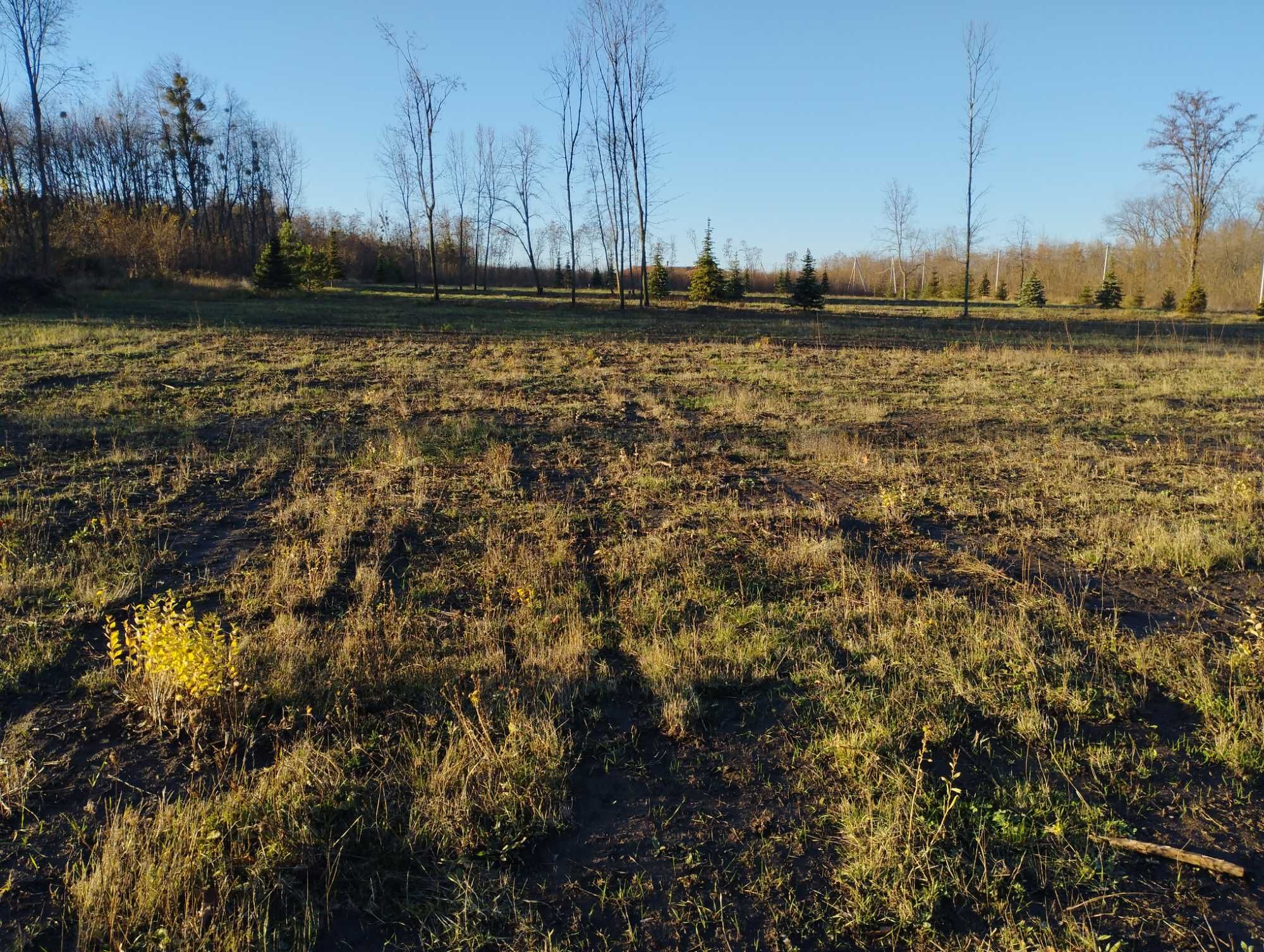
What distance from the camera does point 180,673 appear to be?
339 centimetres

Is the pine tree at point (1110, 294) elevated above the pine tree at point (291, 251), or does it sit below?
below

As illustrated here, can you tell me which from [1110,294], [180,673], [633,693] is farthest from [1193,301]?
[180,673]

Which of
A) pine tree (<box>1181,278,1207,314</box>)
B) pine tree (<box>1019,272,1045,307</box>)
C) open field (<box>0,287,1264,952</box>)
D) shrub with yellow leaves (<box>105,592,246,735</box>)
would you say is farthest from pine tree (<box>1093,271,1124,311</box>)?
shrub with yellow leaves (<box>105,592,246,735</box>)

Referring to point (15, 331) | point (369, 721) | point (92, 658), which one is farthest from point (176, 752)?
point (15, 331)

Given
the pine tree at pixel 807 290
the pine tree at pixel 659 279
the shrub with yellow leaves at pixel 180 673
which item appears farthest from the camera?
the pine tree at pixel 659 279

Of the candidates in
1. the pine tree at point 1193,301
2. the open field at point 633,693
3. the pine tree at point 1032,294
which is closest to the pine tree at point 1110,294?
the pine tree at point 1032,294

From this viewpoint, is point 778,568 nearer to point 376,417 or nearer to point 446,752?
point 446,752

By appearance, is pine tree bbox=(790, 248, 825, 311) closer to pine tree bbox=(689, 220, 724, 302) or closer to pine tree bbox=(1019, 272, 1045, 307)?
pine tree bbox=(689, 220, 724, 302)

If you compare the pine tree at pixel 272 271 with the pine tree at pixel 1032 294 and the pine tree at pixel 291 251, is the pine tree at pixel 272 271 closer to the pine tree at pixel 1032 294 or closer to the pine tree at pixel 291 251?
the pine tree at pixel 291 251

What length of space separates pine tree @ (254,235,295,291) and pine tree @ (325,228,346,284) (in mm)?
9798

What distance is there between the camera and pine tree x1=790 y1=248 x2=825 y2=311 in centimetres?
3522

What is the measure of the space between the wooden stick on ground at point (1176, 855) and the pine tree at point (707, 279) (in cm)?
3891

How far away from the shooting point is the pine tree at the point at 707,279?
39.7 m

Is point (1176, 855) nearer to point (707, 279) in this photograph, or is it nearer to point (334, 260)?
point (707, 279)
